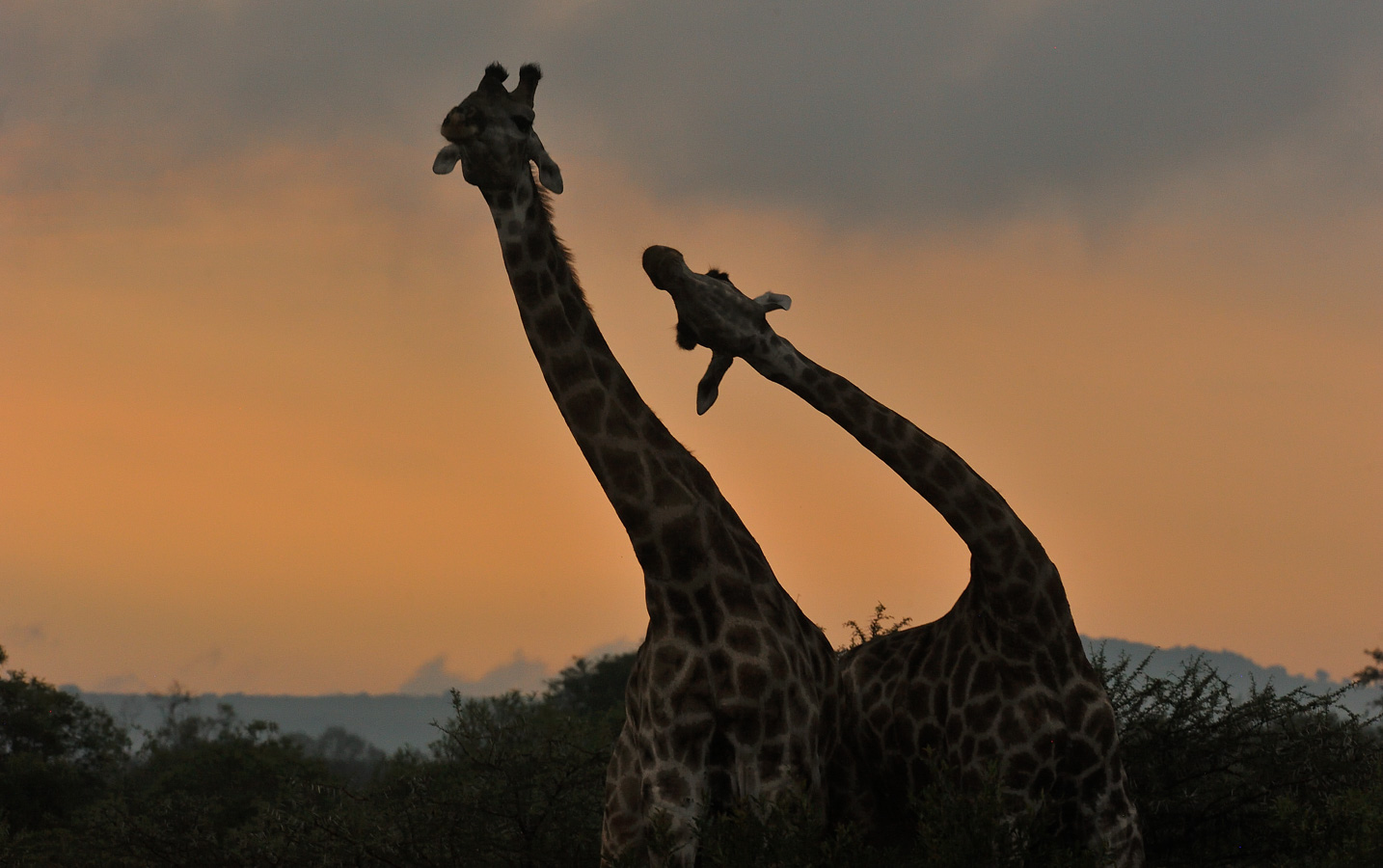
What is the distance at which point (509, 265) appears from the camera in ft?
26.3

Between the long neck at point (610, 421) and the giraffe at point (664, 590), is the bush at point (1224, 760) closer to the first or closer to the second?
the giraffe at point (664, 590)

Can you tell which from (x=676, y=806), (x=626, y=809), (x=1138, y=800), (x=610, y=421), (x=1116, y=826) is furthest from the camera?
(x=1138, y=800)

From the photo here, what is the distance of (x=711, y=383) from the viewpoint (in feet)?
26.6

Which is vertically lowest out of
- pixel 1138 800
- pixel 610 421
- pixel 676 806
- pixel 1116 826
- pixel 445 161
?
pixel 1116 826

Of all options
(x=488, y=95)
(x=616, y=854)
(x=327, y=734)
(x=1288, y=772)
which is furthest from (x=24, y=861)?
(x=327, y=734)

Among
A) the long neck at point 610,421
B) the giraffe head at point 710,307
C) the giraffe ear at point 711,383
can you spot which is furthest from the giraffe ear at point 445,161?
the giraffe ear at point 711,383

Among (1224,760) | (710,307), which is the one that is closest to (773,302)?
(710,307)

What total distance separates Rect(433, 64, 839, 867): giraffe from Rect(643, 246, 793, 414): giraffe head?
0.57 meters

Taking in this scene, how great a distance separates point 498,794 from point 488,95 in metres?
6.90

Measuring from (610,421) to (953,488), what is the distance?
7.16 feet

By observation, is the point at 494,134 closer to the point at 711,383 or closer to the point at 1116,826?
the point at 711,383

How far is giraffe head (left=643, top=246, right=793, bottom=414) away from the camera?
304 inches

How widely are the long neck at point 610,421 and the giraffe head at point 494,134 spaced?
155mm

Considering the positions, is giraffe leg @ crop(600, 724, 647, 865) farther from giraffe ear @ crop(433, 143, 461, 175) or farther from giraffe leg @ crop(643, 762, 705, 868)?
giraffe ear @ crop(433, 143, 461, 175)
